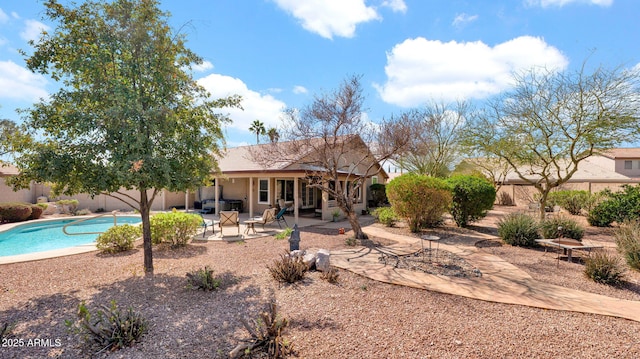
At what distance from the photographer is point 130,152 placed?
5.20m

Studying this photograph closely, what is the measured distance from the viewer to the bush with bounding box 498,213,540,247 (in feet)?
28.8

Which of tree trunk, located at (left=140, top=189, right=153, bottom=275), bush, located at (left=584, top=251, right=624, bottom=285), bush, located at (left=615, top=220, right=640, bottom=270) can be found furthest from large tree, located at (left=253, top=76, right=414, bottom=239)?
bush, located at (left=615, top=220, right=640, bottom=270)

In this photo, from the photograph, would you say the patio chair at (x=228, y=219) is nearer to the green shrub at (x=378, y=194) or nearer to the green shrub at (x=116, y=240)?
the green shrub at (x=116, y=240)

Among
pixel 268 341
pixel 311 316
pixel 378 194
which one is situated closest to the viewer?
pixel 268 341

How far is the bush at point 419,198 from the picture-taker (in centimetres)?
1068

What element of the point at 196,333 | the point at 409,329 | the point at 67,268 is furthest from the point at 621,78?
the point at 67,268

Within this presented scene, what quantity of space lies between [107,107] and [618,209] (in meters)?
17.8

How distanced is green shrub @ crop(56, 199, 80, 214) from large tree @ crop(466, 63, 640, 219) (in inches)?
905

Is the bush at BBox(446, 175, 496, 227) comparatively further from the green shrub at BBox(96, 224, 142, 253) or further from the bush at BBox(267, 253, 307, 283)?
the green shrub at BBox(96, 224, 142, 253)

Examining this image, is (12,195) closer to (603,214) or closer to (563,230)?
(563,230)

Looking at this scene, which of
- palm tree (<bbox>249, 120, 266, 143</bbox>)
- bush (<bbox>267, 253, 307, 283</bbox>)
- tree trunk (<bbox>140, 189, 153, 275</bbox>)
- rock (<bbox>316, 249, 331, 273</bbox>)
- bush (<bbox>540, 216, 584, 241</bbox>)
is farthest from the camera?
palm tree (<bbox>249, 120, 266, 143</bbox>)

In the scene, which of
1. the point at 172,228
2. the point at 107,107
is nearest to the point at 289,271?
the point at 107,107

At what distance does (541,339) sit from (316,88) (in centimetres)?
874

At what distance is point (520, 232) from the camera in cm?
→ 887
